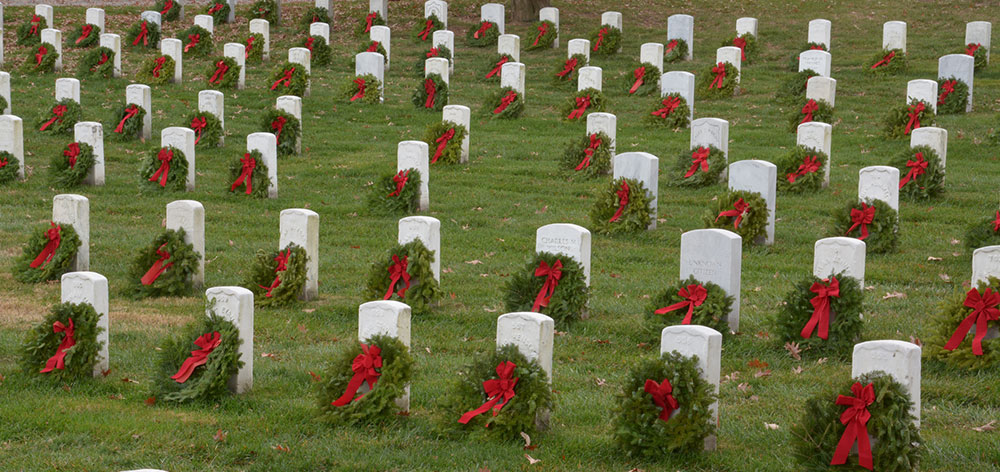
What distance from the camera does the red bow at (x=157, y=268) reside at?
10.1 m

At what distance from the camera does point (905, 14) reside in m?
23.6

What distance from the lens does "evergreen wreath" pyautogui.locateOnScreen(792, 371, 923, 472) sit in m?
5.88

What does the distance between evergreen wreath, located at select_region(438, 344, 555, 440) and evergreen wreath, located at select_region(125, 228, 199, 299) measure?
162 inches

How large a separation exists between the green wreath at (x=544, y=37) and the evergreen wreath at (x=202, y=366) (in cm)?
1518

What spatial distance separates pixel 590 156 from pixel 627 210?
2.47 metres

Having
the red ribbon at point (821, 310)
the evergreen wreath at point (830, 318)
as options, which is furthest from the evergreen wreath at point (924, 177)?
the red ribbon at point (821, 310)

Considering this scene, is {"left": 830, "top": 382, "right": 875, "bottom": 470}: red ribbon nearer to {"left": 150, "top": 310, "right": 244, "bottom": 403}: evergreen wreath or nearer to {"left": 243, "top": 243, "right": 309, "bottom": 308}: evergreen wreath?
{"left": 150, "top": 310, "right": 244, "bottom": 403}: evergreen wreath

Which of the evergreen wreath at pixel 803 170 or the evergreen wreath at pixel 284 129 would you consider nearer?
the evergreen wreath at pixel 803 170

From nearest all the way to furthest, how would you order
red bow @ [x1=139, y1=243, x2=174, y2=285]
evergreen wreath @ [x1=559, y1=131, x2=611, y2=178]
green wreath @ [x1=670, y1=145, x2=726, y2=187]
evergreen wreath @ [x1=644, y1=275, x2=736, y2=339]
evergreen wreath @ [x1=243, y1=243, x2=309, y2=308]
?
evergreen wreath @ [x1=644, y1=275, x2=736, y2=339]
evergreen wreath @ [x1=243, y1=243, x2=309, y2=308]
red bow @ [x1=139, y1=243, x2=174, y2=285]
green wreath @ [x1=670, y1=145, x2=726, y2=187]
evergreen wreath @ [x1=559, y1=131, x2=611, y2=178]

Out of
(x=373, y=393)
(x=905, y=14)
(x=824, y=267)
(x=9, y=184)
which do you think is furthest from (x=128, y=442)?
(x=905, y=14)

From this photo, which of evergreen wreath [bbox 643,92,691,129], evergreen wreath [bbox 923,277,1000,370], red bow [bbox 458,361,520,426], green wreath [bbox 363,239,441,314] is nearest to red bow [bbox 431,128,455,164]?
evergreen wreath [bbox 643,92,691,129]

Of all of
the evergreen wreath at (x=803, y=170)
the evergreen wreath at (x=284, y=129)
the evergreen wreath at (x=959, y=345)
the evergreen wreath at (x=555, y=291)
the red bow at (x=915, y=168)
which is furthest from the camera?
the evergreen wreath at (x=284, y=129)

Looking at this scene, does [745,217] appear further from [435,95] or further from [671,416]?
[435,95]

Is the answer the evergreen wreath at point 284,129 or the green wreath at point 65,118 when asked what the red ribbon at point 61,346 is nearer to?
the evergreen wreath at point 284,129
